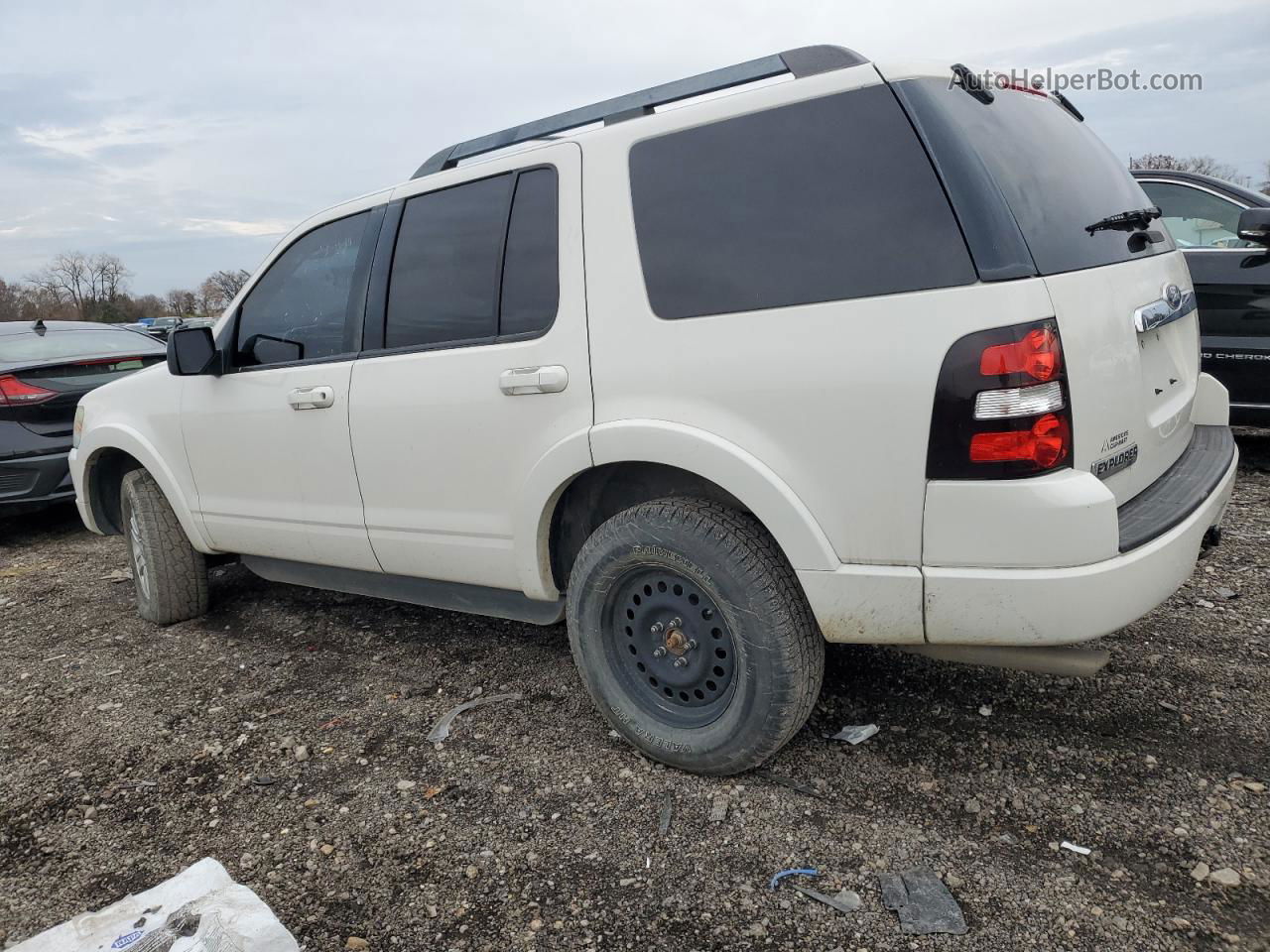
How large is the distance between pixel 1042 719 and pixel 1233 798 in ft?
1.84

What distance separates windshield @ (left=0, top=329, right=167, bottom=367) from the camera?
→ 645 cm

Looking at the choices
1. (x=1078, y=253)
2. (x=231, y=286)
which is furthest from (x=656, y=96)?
(x=231, y=286)

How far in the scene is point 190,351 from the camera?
3730mm

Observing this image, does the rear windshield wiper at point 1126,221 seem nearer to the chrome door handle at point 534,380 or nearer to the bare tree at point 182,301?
the chrome door handle at point 534,380

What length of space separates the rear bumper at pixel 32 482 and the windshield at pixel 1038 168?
20.5 ft

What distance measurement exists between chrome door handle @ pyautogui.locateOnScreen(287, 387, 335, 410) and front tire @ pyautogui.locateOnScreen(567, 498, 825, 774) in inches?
49.1

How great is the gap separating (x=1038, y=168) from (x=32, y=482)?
651 centimetres

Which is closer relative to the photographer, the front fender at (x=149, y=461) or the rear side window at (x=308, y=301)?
the rear side window at (x=308, y=301)

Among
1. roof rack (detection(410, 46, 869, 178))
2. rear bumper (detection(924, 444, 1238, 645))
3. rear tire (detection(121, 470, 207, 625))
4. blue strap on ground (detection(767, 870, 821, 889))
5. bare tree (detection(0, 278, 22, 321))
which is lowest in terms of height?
blue strap on ground (detection(767, 870, 821, 889))

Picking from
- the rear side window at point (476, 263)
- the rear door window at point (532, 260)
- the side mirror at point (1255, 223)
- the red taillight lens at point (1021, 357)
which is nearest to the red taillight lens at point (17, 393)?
the rear side window at point (476, 263)

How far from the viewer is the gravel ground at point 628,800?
211 cm

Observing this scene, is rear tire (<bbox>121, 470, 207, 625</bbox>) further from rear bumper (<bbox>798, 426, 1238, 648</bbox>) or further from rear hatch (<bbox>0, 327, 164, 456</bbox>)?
rear bumper (<bbox>798, 426, 1238, 648</bbox>)

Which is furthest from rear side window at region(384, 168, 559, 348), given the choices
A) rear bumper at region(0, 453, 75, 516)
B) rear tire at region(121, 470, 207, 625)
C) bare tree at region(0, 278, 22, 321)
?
bare tree at region(0, 278, 22, 321)

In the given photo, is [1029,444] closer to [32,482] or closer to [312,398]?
[312,398]
